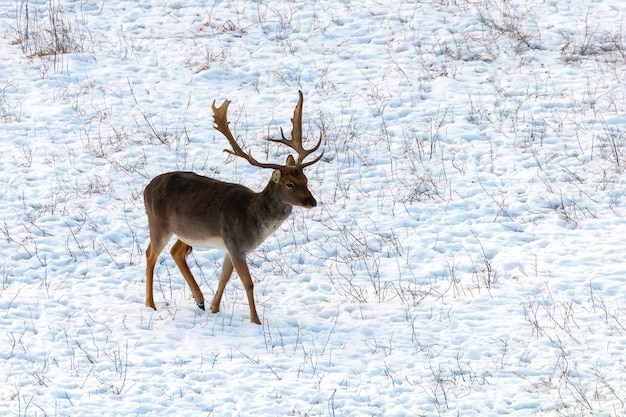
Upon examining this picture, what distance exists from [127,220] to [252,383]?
172 inches

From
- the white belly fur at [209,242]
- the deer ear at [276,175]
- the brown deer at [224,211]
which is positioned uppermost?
the deer ear at [276,175]

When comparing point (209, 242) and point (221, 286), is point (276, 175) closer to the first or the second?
point (209, 242)

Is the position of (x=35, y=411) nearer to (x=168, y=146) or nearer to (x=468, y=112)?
(x=168, y=146)

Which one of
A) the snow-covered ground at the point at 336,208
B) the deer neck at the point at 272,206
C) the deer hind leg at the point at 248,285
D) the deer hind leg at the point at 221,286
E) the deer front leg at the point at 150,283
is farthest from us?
the deer front leg at the point at 150,283

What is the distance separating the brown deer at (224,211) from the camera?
29.2 feet

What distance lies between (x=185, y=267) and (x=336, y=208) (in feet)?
9.04

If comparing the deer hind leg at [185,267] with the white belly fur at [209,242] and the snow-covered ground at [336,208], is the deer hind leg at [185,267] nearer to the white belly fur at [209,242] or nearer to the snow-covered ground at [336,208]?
the snow-covered ground at [336,208]

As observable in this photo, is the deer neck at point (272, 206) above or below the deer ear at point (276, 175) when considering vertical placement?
below

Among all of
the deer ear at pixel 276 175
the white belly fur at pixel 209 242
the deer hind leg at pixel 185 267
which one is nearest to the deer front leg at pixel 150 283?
the deer hind leg at pixel 185 267

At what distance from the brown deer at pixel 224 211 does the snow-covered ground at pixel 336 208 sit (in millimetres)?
441

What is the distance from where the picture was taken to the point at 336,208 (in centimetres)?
1165

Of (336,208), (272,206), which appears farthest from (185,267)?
(336,208)

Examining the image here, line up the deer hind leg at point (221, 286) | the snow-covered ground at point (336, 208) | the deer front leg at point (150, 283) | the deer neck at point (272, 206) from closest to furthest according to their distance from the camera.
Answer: the snow-covered ground at point (336, 208) < the deer neck at point (272, 206) < the deer hind leg at point (221, 286) < the deer front leg at point (150, 283)

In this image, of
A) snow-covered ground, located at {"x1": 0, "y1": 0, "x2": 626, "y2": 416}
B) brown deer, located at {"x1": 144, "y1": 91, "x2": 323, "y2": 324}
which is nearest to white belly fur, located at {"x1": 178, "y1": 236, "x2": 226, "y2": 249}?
brown deer, located at {"x1": 144, "y1": 91, "x2": 323, "y2": 324}
